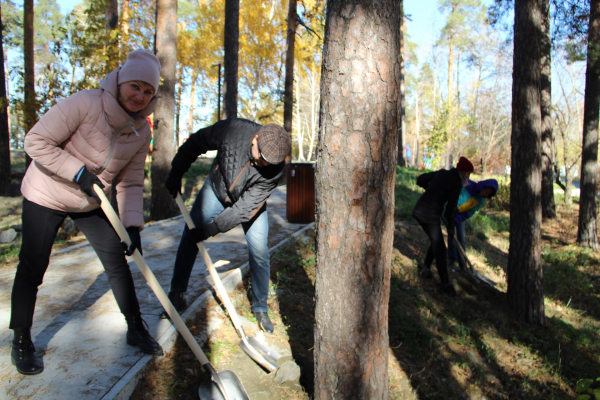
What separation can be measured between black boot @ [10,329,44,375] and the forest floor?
63 cm

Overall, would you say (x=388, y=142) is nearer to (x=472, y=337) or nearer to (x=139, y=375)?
(x=139, y=375)

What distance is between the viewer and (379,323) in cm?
253

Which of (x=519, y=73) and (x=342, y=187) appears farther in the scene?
(x=519, y=73)

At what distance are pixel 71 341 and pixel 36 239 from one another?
84 centimetres

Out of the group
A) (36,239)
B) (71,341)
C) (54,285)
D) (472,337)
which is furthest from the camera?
(472,337)

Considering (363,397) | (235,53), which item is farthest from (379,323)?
(235,53)

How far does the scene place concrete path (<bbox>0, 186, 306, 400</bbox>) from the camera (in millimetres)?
2387

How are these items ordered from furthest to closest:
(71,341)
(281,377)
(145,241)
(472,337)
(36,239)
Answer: (145,241), (472,337), (281,377), (71,341), (36,239)

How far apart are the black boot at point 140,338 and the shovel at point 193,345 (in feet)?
0.90

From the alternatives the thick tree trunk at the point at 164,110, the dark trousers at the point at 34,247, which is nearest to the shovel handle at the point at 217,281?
the dark trousers at the point at 34,247

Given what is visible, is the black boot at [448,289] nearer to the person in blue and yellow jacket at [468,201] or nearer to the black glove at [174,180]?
the person in blue and yellow jacket at [468,201]

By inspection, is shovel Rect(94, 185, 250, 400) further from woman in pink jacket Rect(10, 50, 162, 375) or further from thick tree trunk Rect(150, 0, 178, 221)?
thick tree trunk Rect(150, 0, 178, 221)

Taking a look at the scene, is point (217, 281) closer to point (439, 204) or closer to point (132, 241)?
point (132, 241)


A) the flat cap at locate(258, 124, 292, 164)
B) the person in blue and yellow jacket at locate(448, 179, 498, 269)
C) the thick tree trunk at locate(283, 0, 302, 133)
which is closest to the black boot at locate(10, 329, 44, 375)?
the flat cap at locate(258, 124, 292, 164)
